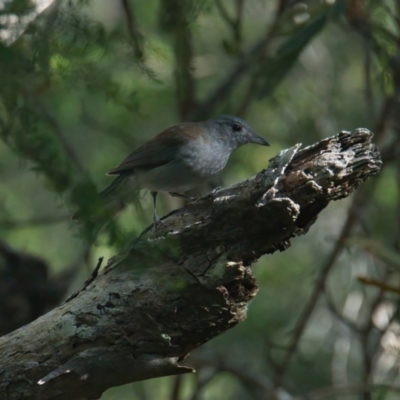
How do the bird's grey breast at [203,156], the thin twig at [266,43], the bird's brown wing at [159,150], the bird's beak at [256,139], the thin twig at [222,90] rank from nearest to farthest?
1. the bird's brown wing at [159,150]
2. the bird's grey breast at [203,156]
3. the bird's beak at [256,139]
4. the thin twig at [266,43]
5. the thin twig at [222,90]

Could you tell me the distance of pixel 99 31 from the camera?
203 centimetres

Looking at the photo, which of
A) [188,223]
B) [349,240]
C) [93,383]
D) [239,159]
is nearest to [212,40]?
[239,159]

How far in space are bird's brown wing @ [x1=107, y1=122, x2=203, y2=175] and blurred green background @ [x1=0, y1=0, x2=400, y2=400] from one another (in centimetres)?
28

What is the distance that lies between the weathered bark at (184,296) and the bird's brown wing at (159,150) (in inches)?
70.4

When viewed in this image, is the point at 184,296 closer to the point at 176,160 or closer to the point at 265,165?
the point at 176,160

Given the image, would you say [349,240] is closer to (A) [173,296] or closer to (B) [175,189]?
(B) [175,189]

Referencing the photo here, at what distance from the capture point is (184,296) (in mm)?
2963

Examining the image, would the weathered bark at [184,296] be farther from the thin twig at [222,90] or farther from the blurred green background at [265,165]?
the thin twig at [222,90]

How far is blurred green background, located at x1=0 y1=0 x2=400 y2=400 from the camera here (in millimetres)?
5379

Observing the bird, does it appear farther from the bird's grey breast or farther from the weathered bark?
the weathered bark

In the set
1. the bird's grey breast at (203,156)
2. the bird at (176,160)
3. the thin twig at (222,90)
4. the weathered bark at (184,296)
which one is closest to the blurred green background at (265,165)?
the thin twig at (222,90)

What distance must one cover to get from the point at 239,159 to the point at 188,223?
3878mm

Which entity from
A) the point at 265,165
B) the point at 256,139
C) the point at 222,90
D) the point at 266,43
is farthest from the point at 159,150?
the point at 265,165

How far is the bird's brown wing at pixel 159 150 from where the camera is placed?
4.79 metres
